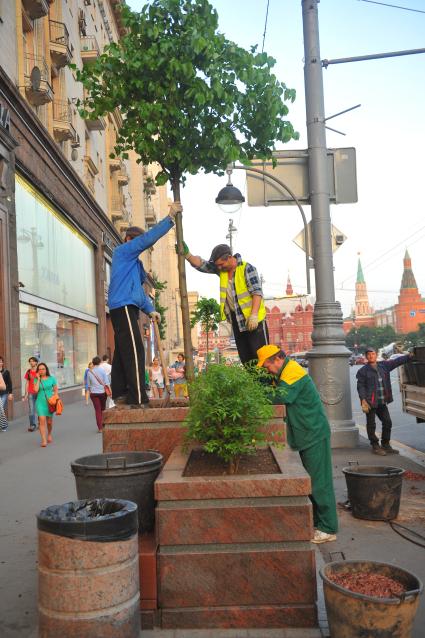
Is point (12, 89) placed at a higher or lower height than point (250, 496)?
higher

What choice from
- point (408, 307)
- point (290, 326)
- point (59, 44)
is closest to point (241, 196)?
point (59, 44)

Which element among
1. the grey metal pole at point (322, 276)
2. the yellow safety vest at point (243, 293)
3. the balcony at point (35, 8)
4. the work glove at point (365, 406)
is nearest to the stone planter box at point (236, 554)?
the yellow safety vest at point (243, 293)

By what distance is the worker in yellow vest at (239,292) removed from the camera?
18.5 ft

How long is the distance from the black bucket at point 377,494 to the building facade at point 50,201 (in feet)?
19.9

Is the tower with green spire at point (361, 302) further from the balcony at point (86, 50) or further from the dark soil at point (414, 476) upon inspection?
the dark soil at point (414, 476)

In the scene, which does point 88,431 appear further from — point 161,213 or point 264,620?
point 161,213

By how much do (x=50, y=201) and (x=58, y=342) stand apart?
4834mm

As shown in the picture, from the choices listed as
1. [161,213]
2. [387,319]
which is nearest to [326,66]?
[161,213]

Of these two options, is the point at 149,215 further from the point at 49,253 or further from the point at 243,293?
the point at 243,293

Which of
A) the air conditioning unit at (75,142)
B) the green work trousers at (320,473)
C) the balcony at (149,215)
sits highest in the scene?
the balcony at (149,215)

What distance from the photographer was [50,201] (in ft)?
66.2

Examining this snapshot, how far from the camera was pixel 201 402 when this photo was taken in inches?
153

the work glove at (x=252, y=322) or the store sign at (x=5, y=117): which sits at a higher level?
the store sign at (x=5, y=117)

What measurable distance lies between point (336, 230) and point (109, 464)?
7580 millimetres
